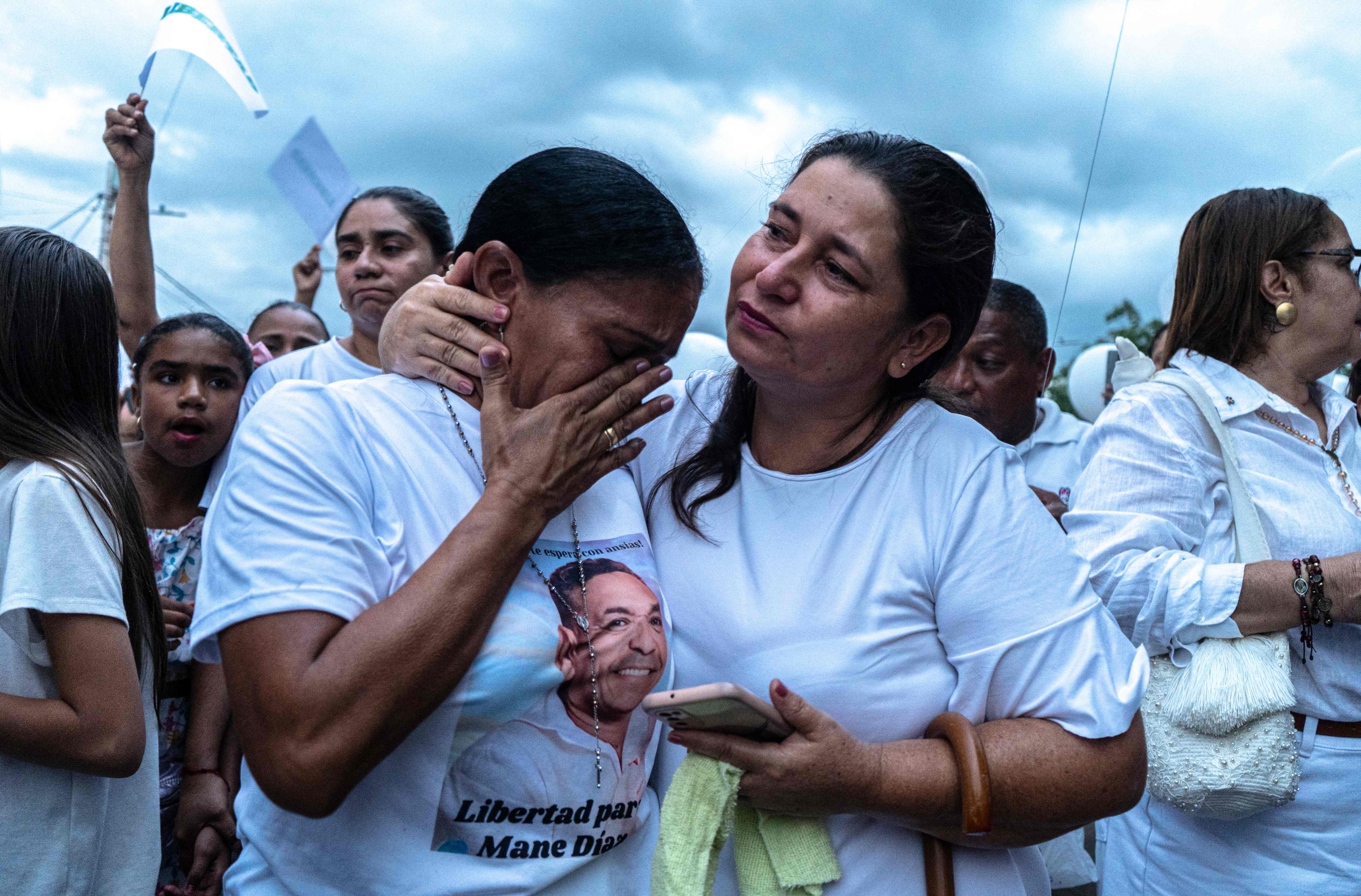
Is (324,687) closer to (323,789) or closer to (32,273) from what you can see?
(323,789)

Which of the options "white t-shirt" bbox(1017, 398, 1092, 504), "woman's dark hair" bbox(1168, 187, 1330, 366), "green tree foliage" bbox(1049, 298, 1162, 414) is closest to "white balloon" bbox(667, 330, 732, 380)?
"white t-shirt" bbox(1017, 398, 1092, 504)

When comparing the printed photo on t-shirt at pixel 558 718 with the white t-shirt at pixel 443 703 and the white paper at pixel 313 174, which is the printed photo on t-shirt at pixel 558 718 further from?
the white paper at pixel 313 174

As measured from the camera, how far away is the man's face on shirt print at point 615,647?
1.60m

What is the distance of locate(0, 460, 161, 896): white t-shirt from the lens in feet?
6.33

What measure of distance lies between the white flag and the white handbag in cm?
391

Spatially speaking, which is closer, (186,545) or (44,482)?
(44,482)

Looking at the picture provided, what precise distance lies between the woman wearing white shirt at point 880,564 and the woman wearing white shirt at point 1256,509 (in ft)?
2.82

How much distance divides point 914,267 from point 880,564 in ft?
1.85

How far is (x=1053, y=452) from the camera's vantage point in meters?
5.20

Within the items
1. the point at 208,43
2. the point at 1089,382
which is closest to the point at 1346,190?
the point at 208,43

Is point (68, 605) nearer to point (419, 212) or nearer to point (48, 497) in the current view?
point (48, 497)

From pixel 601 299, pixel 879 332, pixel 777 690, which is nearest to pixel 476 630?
pixel 777 690

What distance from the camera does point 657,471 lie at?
206 cm

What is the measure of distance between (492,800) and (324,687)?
0.32 meters
